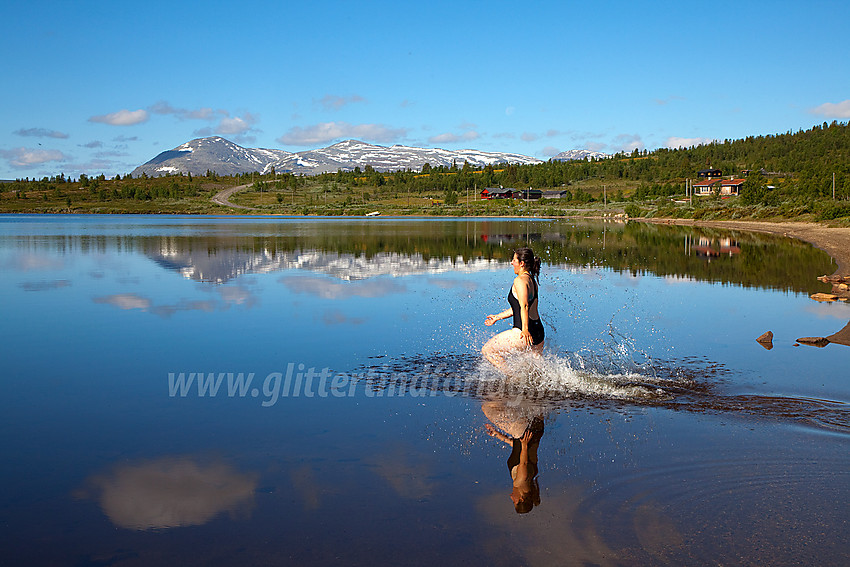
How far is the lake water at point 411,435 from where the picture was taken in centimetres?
550

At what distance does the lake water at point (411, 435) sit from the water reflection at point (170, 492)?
0.09ft

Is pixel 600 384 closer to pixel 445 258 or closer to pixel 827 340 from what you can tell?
pixel 827 340

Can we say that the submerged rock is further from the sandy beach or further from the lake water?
the sandy beach

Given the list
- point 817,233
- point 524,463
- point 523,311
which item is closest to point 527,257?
point 523,311

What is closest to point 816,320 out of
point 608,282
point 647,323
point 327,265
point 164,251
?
point 647,323

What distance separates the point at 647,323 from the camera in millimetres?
15602

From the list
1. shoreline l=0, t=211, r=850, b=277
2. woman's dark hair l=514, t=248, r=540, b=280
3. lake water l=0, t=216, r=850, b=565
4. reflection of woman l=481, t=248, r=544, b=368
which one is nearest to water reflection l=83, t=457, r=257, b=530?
lake water l=0, t=216, r=850, b=565

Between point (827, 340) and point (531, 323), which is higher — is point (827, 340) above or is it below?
→ below

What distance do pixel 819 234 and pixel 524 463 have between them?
50.2m

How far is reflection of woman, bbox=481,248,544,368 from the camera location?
9.60 meters

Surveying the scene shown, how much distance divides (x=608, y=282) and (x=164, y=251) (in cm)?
2497

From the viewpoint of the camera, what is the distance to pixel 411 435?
7914 mm

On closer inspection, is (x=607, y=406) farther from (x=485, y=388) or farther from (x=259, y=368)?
(x=259, y=368)

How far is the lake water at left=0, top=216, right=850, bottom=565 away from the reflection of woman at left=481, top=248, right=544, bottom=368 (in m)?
0.33
